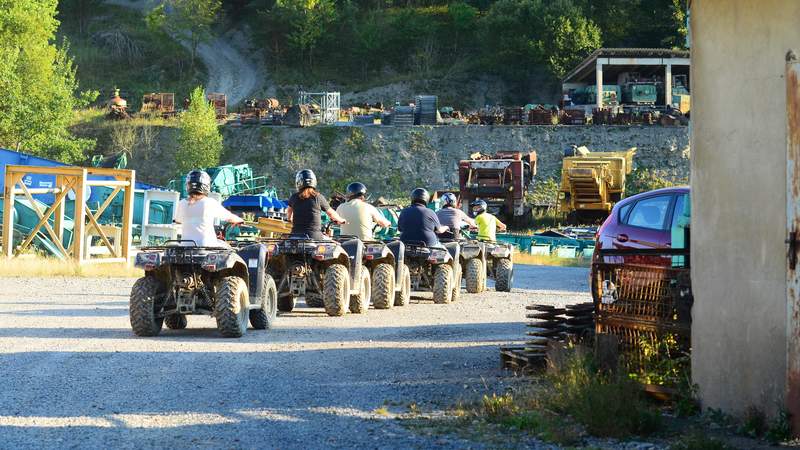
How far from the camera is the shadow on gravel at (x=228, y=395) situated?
917 cm

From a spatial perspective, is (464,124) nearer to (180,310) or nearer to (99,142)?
(99,142)

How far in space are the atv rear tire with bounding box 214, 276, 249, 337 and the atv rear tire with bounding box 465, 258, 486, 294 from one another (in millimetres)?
10265

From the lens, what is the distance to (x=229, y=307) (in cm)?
1510

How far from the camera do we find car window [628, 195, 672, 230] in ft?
55.5

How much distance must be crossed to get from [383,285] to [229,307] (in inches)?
198

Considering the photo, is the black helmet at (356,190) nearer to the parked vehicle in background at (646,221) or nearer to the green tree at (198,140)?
the parked vehicle in background at (646,221)

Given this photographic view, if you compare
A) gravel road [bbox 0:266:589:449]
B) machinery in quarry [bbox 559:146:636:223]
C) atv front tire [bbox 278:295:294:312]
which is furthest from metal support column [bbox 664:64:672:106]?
atv front tire [bbox 278:295:294:312]

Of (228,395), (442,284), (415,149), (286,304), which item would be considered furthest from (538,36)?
(228,395)

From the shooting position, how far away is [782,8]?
31.1 ft

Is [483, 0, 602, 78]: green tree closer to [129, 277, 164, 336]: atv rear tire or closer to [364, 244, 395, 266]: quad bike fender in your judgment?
[364, 244, 395, 266]: quad bike fender

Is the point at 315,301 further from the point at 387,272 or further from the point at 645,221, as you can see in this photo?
the point at 645,221

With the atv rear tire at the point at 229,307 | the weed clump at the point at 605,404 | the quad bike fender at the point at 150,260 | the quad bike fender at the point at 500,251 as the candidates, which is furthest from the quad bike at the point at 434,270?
the weed clump at the point at 605,404

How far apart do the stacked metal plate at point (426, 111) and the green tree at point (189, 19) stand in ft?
87.2

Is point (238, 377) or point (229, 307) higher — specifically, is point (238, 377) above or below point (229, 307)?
below
